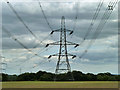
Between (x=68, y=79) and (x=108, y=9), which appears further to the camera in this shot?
(x=68, y=79)

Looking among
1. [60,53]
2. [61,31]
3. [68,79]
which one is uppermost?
[61,31]

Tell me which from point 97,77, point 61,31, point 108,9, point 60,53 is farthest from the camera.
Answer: point 97,77

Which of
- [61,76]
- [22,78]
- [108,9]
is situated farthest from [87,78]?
[108,9]

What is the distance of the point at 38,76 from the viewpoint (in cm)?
12538

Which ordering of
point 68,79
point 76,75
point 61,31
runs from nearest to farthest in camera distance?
1. point 61,31
2. point 68,79
3. point 76,75

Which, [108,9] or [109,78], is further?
[109,78]

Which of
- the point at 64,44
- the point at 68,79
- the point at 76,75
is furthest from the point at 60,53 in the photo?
the point at 76,75

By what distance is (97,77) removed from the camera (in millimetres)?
128625

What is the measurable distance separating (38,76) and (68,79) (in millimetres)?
48520

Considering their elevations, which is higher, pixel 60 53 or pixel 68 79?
pixel 60 53

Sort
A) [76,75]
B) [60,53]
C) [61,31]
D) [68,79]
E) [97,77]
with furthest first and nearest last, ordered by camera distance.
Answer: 1. [97,77]
2. [76,75]
3. [68,79]
4. [61,31]
5. [60,53]

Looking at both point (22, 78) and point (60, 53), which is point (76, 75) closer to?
point (22, 78)

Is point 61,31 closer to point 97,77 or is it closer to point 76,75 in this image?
point 76,75

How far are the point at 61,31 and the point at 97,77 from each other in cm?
6229
